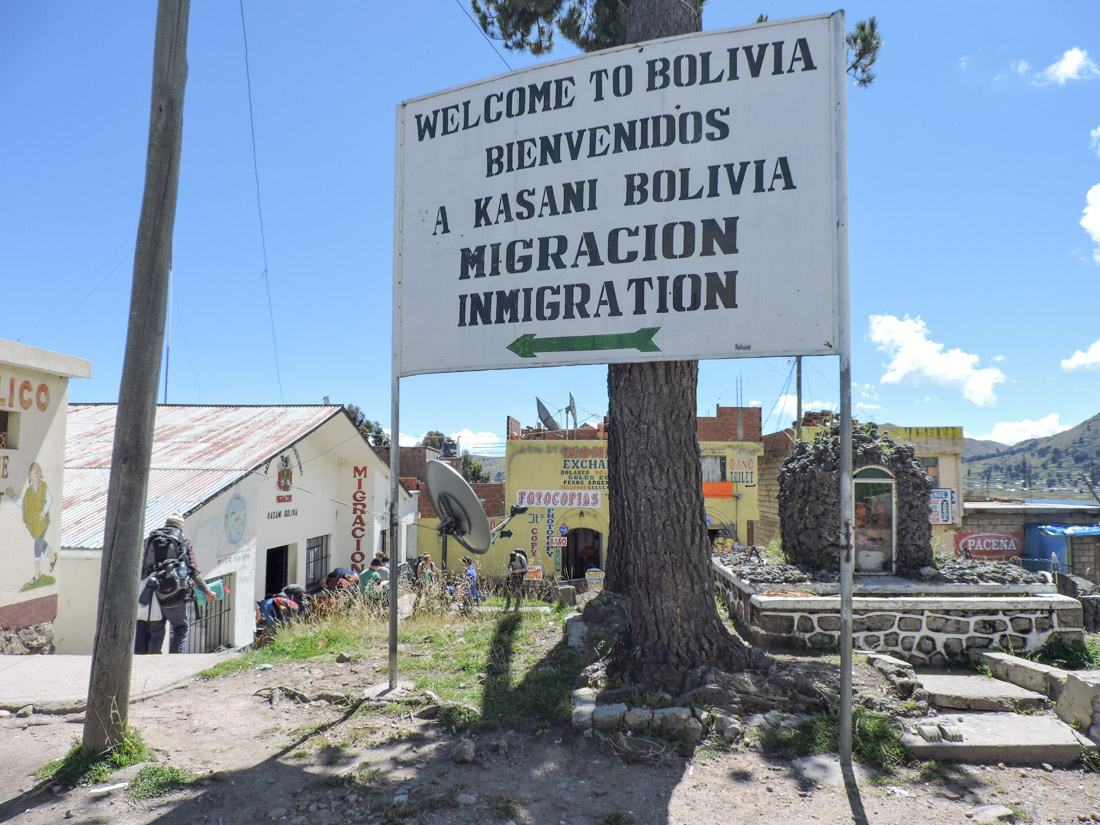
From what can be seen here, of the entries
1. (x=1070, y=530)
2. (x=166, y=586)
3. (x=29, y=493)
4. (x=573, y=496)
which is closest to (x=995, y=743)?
(x=166, y=586)

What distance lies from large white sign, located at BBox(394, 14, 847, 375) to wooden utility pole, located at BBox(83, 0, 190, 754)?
1.88 meters

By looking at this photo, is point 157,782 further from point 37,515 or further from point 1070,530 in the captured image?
point 1070,530

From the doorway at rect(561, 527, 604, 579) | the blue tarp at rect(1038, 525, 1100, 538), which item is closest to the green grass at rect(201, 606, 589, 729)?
the doorway at rect(561, 527, 604, 579)

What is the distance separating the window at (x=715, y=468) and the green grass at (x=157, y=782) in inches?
832

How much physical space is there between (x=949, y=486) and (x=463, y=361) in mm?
24083

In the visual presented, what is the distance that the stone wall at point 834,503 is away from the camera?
29.3ft

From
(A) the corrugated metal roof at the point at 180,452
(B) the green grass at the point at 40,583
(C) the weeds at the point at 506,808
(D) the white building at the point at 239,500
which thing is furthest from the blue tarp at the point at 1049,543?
(B) the green grass at the point at 40,583

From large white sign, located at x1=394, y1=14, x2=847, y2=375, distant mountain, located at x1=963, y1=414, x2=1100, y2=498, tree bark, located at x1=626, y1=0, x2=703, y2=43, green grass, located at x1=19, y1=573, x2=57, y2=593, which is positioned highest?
distant mountain, located at x1=963, y1=414, x2=1100, y2=498

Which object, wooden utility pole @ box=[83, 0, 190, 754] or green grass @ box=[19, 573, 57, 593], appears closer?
wooden utility pole @ box=[83, 0, 190, 754]

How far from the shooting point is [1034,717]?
4.59m

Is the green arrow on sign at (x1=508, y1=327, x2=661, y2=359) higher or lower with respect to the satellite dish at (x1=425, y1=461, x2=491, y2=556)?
higher

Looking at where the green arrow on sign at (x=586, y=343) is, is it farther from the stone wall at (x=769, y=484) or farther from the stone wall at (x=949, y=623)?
the stone wall at (x=769, y=484)

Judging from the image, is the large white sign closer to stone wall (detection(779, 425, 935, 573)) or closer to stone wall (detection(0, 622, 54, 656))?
stone wall (detection(0, 622, 54, 656))

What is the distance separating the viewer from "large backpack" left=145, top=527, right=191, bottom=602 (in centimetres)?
729
